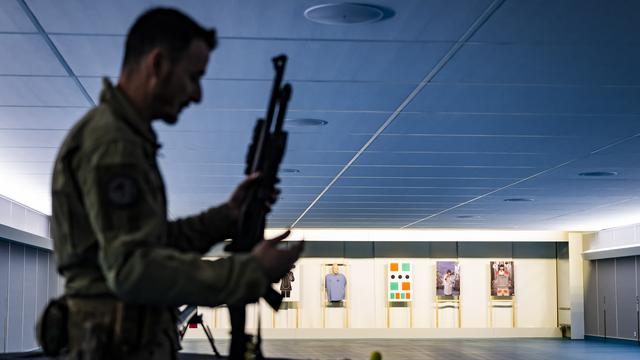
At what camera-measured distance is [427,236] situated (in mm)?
27219

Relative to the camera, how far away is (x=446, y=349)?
69.3ft

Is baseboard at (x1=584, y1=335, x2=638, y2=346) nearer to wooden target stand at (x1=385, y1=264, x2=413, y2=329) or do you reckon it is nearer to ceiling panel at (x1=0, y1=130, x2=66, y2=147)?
wooden target stand at (x1=385, y1=264, x2=413, y2=329)

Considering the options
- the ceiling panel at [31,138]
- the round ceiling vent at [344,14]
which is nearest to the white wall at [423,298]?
the ceiling panel at [31,138]

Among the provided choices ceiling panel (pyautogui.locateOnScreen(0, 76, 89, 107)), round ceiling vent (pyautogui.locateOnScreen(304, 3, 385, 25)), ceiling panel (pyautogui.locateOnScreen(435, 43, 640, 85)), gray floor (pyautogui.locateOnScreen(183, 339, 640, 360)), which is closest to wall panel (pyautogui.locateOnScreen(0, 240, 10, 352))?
gray floor (pyautogui.locateOnScreen(183, 339, 640, 360))

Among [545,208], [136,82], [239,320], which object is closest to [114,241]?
[136,82]

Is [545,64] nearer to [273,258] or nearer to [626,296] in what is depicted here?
[273,258]

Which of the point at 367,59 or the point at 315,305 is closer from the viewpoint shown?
the point at 367,59

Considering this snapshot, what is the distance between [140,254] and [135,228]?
0.21 ft

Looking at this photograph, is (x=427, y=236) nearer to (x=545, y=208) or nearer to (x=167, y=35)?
(x=545, y=208)

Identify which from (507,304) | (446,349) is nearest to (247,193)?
(446,349)

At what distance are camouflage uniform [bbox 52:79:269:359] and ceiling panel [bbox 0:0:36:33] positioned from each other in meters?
4.33

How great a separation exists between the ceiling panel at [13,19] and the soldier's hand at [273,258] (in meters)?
4.58

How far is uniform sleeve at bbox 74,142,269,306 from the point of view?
173 centimetres

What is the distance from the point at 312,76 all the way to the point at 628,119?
3970 mm
